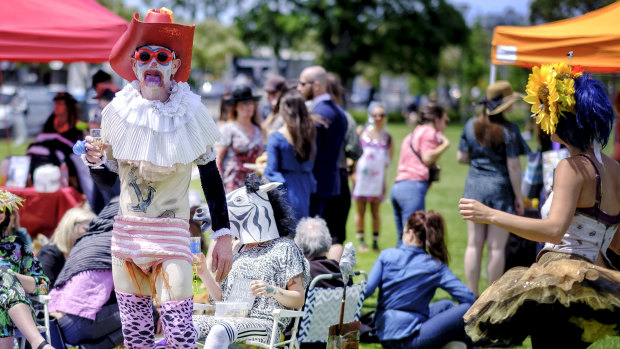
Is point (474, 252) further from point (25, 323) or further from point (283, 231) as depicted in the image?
point (25, 323)

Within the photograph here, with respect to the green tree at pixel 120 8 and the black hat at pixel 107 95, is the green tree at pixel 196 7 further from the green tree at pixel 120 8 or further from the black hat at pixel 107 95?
the black hat at pixel 107 95

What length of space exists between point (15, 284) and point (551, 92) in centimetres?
288

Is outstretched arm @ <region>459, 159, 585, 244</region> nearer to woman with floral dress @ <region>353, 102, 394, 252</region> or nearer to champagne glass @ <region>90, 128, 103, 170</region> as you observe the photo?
champagne glass @ <region>90, 128, 103, 170</region>

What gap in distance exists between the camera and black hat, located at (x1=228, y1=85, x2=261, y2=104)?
7191mm

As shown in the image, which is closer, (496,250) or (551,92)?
(551,92)

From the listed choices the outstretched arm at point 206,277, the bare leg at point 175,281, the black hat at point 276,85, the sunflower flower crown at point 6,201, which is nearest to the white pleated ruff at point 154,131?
the bare leg at point 175,281

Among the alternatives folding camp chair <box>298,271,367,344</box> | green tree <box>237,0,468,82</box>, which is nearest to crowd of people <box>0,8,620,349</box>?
folding camp chair <box>298,271,367,344</box>

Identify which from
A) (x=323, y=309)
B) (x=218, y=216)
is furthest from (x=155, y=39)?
(x=323, y=309)

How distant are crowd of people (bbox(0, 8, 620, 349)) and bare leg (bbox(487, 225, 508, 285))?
0.01m

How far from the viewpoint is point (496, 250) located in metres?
6.47

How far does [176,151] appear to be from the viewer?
11.1 ft

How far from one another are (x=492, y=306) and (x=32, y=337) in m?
2.34

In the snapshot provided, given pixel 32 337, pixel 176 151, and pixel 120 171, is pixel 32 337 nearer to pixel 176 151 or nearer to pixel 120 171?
pixel 120 171

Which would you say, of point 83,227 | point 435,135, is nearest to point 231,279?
point 83,227
